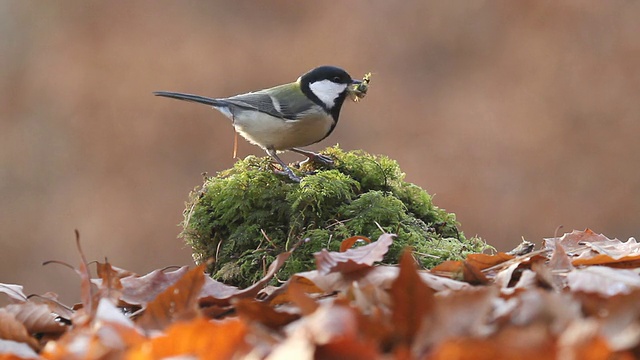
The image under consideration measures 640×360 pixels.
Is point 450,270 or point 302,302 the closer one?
point 302,302

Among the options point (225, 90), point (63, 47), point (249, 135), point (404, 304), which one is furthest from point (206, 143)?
point (404, 304)

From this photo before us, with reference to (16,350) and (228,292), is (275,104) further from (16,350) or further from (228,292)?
(16,350)

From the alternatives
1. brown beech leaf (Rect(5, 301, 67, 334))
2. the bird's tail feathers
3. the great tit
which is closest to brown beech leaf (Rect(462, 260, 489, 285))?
brown beech leaf (Rect(5, 301, 67, 334))

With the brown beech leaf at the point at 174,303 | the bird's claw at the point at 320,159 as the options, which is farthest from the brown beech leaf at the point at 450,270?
the bird's claw at the point at 320,159

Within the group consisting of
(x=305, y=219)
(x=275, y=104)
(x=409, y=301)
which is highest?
(x=409, y=301)

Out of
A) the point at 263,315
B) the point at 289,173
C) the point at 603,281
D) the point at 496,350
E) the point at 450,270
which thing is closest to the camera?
the point at 496,350

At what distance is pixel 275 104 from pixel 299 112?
16 centimetres

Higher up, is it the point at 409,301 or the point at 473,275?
the point at 409,301

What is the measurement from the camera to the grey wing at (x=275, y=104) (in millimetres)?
3742

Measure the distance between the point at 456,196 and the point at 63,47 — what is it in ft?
18.7

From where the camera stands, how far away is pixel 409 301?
124 centimetres

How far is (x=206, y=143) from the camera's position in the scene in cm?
1013

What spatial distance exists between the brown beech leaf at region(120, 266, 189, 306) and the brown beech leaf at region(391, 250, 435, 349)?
0.60 meters

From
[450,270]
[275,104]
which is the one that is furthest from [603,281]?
[275,104]
